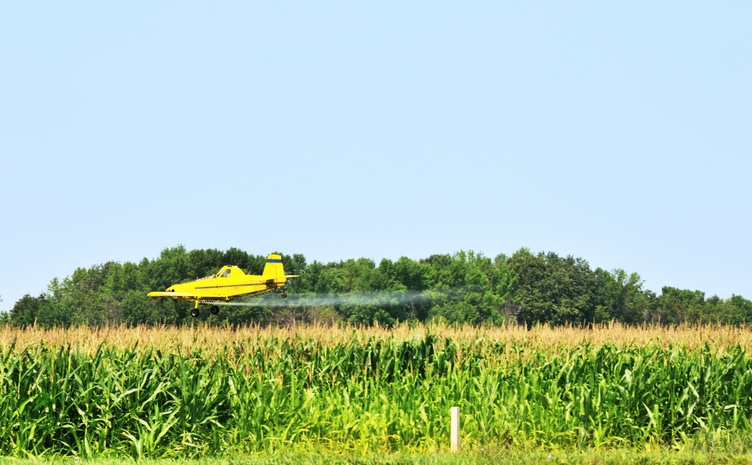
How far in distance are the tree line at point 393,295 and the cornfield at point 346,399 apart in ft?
222

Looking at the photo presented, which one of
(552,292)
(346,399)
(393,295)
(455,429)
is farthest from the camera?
(552,292)

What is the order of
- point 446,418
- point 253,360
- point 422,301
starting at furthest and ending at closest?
point 422,301 → point 253,360 → point 446,418

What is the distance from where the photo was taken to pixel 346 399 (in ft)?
57.4

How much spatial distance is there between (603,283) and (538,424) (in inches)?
4093

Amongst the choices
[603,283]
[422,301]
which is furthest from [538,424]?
[603,283]

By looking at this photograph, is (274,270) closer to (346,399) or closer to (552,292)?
(346,399)

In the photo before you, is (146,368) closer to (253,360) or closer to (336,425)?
(253,360)

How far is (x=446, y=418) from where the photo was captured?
56.1 feet

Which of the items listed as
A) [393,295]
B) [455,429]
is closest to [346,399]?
[455,429]

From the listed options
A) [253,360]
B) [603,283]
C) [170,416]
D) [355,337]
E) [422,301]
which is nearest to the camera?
[170,416]

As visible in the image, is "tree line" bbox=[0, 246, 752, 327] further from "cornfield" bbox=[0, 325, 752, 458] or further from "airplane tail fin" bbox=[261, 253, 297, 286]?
"cornfield" bbox=[0, 325, 752, 458]

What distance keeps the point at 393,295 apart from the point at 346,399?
86.9 meters

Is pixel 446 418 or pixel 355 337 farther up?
pixel 355 337

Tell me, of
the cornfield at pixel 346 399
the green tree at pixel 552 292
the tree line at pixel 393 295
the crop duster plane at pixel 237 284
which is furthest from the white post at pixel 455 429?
the green tree at pixel 552 292
